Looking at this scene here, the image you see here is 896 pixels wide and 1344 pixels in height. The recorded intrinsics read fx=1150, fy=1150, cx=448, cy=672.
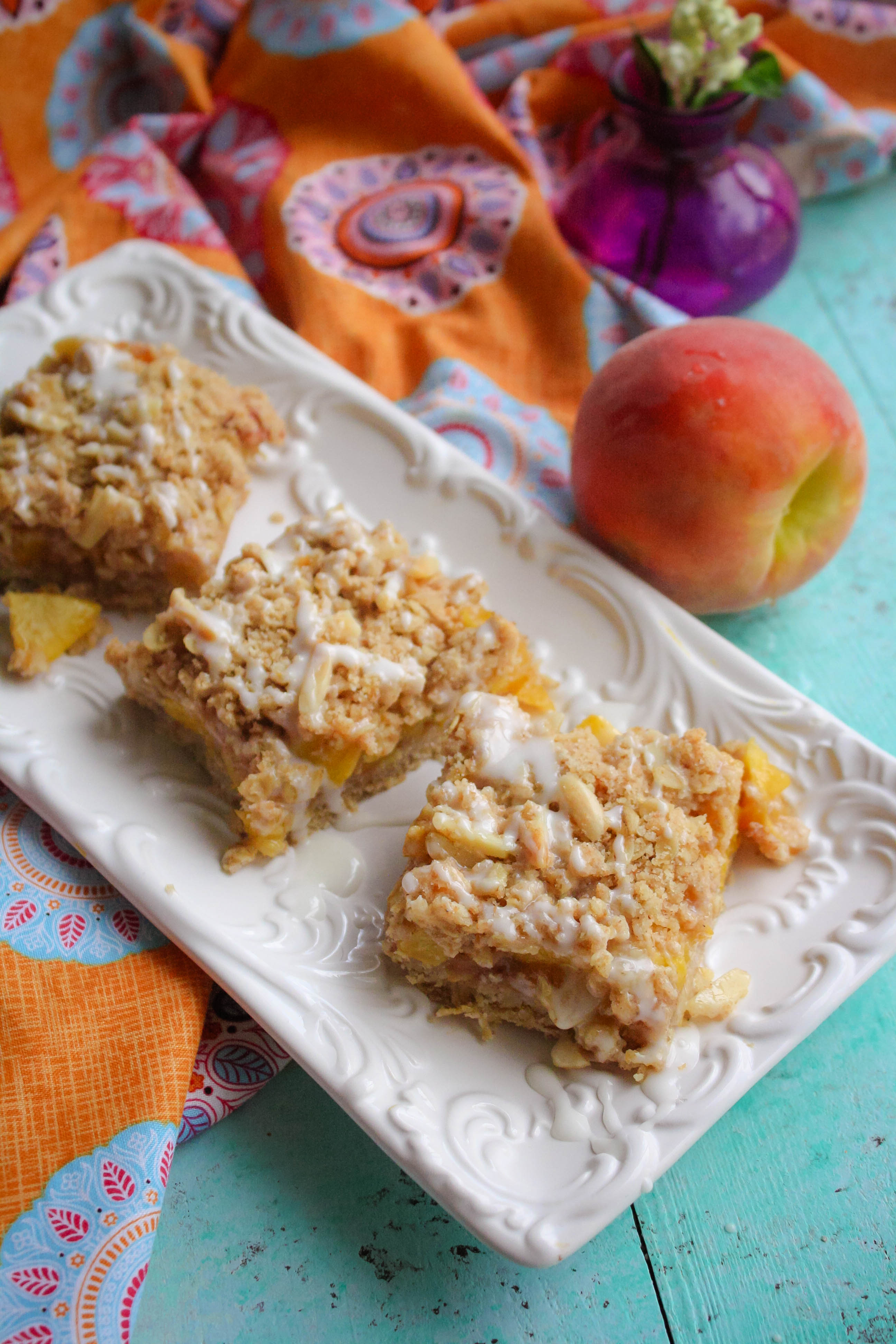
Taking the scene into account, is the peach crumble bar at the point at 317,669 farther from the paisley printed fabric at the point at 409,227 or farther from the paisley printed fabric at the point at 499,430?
the paisley printed fabric at the point at 409,227

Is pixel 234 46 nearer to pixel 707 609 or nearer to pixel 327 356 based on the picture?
pixel 327 356

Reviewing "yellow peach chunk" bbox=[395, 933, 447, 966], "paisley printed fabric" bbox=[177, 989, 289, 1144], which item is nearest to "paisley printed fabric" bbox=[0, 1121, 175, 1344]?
"paisley printed fabric" bbox=[177, 989, 289, 1144]

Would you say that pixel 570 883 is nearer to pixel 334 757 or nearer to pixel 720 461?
pixel 334 757

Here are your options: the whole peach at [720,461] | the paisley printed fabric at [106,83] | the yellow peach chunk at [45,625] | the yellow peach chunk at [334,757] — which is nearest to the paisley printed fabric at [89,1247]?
the yellow peach chunk at [334,757]

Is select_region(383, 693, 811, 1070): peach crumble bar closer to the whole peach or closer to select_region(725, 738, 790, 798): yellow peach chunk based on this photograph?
select_region(725, 738, 790, 798): yellow peach chunk

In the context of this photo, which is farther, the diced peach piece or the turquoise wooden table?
the diced peach piece

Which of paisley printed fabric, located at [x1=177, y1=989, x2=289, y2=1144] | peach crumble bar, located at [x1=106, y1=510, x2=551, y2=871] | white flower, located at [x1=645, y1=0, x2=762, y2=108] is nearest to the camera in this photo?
paisley printed fabric, located at [x1=177, y1=989, x2=289, y2=1144]

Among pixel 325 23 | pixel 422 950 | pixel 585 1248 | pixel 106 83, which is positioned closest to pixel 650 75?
pixel 325 23
